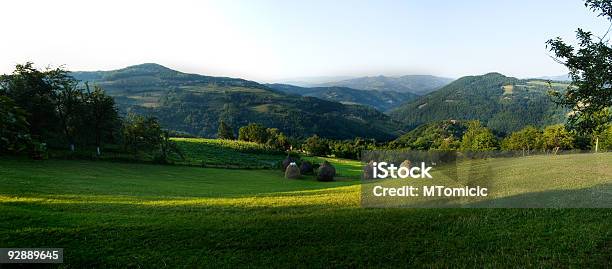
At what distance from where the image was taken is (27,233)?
13039 mm

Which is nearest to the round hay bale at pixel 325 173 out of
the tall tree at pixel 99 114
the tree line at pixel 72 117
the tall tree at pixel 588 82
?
the tree line at pixel 72 117

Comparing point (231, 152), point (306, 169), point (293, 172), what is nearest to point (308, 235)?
point (293, 172)

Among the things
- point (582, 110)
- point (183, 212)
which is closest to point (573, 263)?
point (582, 110)

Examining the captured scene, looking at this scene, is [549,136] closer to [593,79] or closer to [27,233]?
[593,79]

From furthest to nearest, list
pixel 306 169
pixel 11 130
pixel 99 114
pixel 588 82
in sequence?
1. pixel 306 169
2. pixel 99 114
3. pixel 588 82
4. pixel 11 130

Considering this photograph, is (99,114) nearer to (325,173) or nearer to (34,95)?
(34,95)

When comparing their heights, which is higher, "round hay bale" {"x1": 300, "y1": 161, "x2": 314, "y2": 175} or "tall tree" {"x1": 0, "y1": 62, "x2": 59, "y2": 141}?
"tall tree" {"x1": 0, "y1": 62, "x2": 59, "y2": 141}

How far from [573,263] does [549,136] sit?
83905 millimetres

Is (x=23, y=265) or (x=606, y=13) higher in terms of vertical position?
(x=606, y=13)

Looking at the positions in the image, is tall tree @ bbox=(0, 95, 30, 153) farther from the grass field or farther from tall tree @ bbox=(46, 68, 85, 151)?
tall tree @ bbox=(46, 68, 85, 151)

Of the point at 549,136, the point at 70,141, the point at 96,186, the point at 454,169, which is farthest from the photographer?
the point at 549,136

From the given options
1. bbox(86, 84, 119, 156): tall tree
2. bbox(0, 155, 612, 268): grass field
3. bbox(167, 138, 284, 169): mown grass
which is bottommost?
bbox(167, 138, 284, 169): mown grass

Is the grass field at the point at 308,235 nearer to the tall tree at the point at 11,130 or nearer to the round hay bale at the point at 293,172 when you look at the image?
the tall tree at the point at 11,130

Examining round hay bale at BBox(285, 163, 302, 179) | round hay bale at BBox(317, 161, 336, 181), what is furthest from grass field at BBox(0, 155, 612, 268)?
round hay bale at BBox(285, 163, 302, 179)
